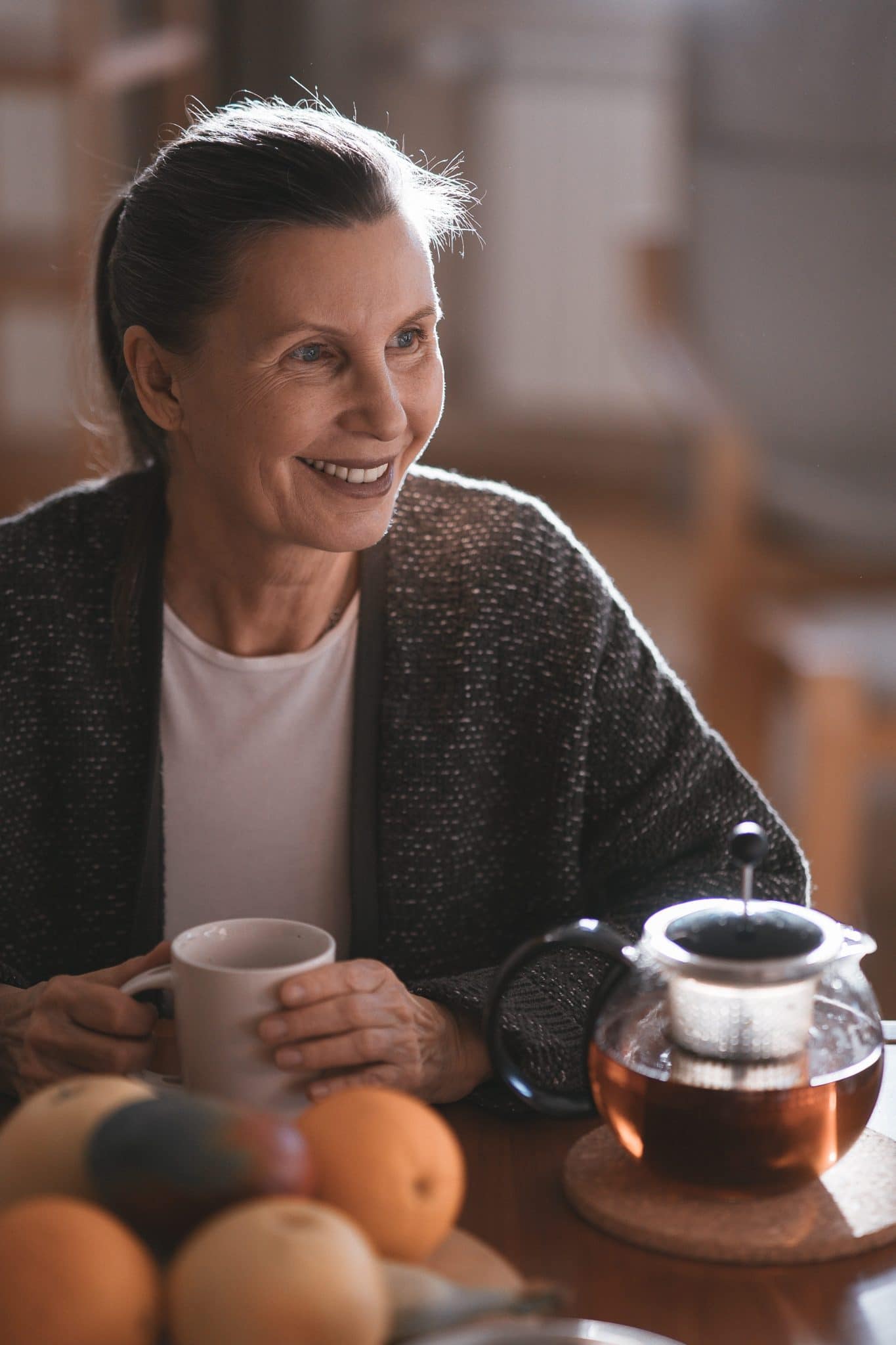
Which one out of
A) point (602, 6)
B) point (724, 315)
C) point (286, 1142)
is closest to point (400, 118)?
point (602, 6)

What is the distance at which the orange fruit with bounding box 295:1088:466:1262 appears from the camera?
66 cm

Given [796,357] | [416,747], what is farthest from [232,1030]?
[796,357]

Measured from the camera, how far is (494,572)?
1.33 metres

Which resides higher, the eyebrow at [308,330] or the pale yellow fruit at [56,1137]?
the eyebrow at [308,330]

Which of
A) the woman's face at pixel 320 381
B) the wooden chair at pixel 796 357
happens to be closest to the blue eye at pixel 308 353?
the woman's face at pixel 320 381

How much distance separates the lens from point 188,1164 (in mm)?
616

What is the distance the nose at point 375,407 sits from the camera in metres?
1.15

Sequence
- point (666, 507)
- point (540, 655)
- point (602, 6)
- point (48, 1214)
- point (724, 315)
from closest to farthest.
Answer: point (48, 1214), point (540, 655), point (724, 315), point (602, 6), point (666, 507)

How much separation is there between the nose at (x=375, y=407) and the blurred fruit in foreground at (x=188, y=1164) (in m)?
0.62

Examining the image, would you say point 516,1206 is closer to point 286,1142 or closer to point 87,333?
point 286,1142

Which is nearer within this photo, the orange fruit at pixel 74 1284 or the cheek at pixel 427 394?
the orange fruit at pixel 74 1284

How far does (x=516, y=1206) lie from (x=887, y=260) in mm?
2571

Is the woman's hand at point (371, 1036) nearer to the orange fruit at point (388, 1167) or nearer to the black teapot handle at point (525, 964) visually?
the black teapot handle at point (525, 964)

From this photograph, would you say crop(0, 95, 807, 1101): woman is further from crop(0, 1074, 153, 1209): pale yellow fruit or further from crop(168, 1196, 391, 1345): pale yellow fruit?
crop(168, 1196, 391, 1345): pale yellow fruit
